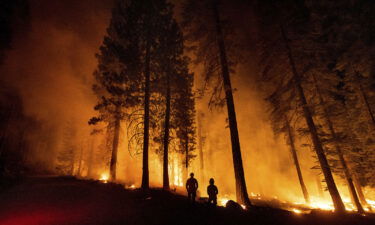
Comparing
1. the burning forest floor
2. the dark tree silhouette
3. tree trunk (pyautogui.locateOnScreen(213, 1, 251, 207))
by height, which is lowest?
the burning forest floor

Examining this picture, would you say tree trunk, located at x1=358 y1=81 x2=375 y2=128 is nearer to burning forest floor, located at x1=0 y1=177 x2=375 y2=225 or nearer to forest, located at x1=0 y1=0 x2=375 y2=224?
forest, located at x1=0 y1=0 x2=375 y2=224

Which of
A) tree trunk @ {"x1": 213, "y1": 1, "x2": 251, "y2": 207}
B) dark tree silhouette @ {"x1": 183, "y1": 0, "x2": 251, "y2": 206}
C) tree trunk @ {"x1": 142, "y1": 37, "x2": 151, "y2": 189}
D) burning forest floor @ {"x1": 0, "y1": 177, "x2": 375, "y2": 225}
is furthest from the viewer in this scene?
dark tree silhouette @ {"x1": 183, "y1": 0, "x2": 251, "y2": 206}

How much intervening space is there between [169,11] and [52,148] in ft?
225

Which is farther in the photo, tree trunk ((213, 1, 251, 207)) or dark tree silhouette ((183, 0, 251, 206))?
dark tree silhouette ((183, 0, 251, 206))

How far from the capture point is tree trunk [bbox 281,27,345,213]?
994 centimetres

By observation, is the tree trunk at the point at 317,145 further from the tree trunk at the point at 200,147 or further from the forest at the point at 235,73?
the tree trunk at the point at 200,147

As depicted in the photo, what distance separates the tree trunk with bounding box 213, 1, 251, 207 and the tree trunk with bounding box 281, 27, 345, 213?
5376 millimetres

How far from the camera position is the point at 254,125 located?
31.6 m

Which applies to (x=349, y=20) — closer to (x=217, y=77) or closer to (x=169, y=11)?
(x=217, y=77)

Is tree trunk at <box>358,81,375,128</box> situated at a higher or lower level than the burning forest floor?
higher

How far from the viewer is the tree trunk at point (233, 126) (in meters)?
8.58

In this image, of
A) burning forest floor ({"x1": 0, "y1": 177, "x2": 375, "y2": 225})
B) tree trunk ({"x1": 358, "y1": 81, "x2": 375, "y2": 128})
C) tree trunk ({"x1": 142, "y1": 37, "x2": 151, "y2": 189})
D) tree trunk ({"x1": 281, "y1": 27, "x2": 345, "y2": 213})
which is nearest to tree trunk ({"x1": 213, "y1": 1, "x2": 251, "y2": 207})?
burning forest floor ({"x1": 0, "y1": 177, "x2": 375, "y2": 225})

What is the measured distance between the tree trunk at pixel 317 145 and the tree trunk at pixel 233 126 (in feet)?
17.6

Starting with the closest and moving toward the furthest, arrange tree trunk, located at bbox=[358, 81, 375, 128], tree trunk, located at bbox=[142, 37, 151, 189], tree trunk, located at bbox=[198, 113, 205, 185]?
tree trunk, located at bbox=[142, 37, 151, 189] < tree trunk, located at bbox=[358, 81, 375, 128] < tree trunk, located at bbox=[198, 113, 205, 185]
